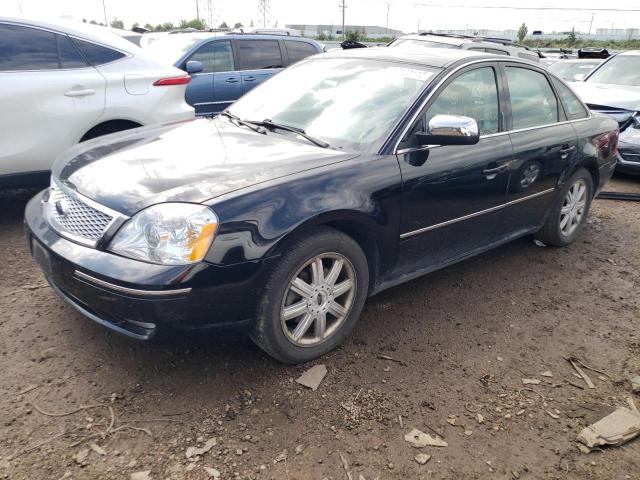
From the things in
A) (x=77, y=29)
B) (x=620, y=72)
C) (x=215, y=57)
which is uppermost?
(x=77, y=29)

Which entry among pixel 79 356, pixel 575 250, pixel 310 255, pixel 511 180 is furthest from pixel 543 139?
pixel 79 356

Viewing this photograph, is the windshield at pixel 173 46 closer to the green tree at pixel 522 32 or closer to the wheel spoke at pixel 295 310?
the wheel spoke at pixel 295 310

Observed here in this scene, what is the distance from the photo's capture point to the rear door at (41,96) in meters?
4.24

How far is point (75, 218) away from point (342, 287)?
4.67 feet

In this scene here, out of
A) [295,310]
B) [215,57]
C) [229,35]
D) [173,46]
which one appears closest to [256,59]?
[229,35]

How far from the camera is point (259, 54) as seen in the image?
26.6 feet

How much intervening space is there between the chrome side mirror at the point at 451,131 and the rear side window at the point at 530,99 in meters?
0.92

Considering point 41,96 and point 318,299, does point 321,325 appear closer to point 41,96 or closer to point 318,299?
point 318,299

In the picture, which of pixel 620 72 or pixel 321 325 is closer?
pixel 321 325

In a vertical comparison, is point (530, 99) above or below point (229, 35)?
below

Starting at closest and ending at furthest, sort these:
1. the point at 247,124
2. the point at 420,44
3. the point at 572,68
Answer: the point at 247,124 < the point at 420,44 < the point at 572,68

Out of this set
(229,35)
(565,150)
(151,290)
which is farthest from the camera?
(229,35)

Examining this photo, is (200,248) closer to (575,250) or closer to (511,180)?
(511,180)

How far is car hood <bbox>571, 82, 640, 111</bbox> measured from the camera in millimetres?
7195
